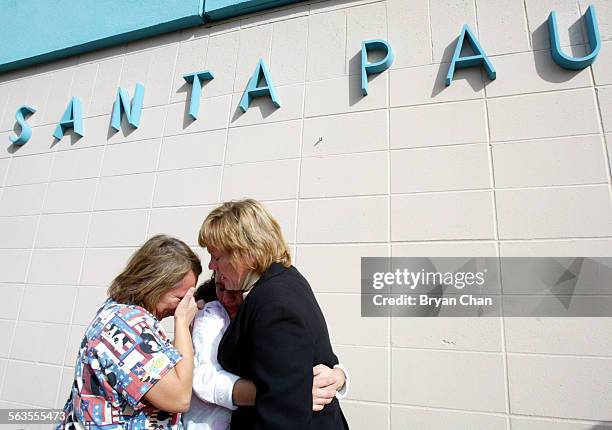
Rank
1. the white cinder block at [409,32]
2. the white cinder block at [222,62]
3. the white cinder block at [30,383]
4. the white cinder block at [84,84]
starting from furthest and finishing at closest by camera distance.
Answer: the white cinder block at [84,84] → the white cinder block at [222,62] → the white cinder block at [30,383] → the white cinder block at [409,32]

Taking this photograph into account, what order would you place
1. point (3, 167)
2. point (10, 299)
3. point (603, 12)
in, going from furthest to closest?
point (3, 167) < point (10, 299) < point (603, 12)

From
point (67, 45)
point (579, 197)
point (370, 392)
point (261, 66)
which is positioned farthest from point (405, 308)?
point (67, 45)

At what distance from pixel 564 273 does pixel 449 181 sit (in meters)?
0.60

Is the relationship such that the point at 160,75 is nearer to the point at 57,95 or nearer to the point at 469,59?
the point at 57,95

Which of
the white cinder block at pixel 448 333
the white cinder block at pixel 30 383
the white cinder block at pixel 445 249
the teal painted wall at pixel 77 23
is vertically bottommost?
the white cinder block at pixel 30 383

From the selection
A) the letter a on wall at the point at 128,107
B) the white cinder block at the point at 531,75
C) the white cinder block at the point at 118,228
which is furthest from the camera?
the letter a on wall at the point at 128,107

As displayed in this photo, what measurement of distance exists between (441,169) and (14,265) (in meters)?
2.68

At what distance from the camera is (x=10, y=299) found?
Result: 7.47ft

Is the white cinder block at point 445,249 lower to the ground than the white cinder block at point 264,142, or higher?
lower

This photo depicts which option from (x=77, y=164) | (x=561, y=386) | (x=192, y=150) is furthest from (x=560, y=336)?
(x=77, y=164)

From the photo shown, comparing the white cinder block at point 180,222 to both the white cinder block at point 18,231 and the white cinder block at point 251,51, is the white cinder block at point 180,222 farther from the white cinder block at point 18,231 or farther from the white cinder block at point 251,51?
the white cinder block at point 18,231

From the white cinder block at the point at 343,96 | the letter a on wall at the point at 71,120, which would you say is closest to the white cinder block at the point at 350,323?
the white cinder block at the point at 343,96

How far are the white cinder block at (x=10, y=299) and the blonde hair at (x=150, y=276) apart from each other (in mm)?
1616

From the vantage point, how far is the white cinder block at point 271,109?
2.03 m
